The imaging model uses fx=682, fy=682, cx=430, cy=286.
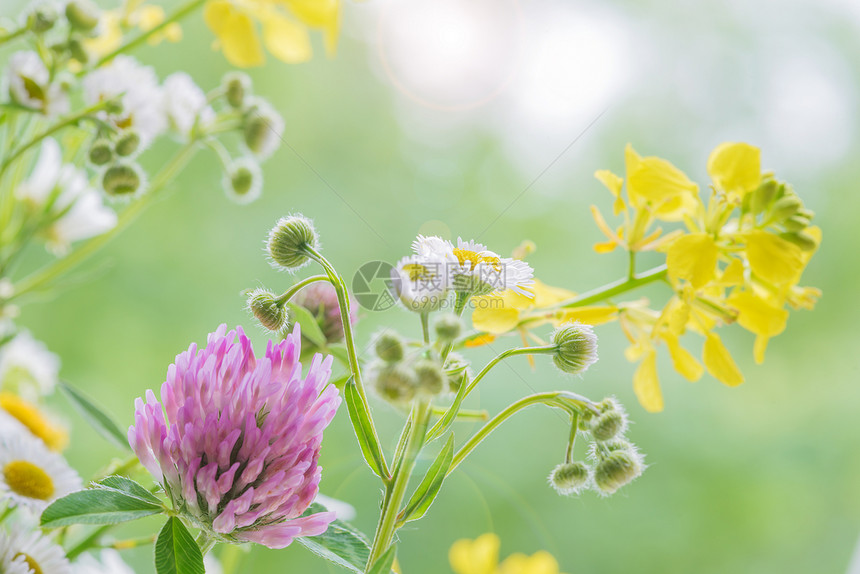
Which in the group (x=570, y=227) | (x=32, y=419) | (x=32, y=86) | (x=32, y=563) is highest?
(x=570, y=227)

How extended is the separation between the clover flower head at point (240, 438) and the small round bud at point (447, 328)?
53mm

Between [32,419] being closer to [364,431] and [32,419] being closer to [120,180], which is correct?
[120,180]

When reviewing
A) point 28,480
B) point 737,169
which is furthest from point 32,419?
point 737,169

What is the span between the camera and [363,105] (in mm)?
1933

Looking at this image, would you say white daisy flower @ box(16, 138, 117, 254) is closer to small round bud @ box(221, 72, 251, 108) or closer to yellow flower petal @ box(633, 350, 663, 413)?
small round bud @ box(221, 72, 251, 108)

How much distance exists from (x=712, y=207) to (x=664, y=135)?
1.65 meters

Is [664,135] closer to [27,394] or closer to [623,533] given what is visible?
[623,533]

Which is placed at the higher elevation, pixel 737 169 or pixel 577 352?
pixel 737 169

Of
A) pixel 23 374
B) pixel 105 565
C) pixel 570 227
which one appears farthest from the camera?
pixel 570 227

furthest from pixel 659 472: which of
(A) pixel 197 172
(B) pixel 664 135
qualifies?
(A) pixel 197 172

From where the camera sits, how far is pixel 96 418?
0.37 metres

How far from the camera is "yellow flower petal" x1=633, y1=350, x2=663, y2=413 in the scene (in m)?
0.37

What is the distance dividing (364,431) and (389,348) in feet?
0.17

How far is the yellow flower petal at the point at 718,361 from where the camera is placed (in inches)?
13.9
